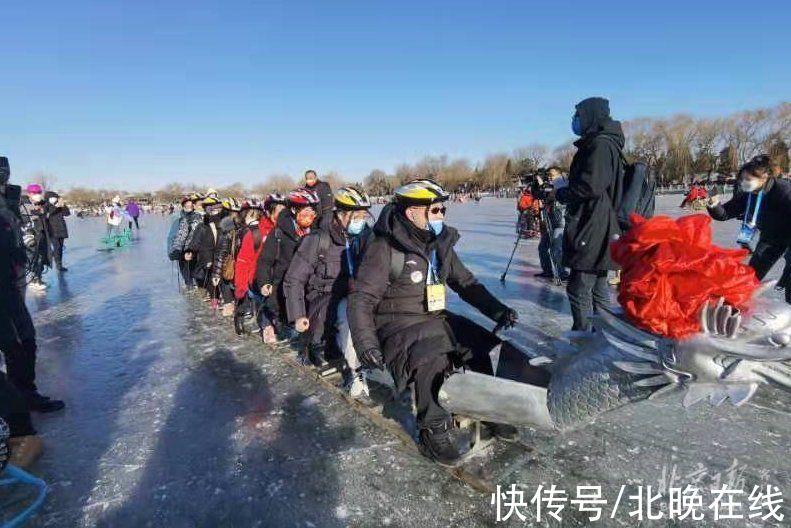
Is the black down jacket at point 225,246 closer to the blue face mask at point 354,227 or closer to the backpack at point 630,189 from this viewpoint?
the blue face mask at point 354,227

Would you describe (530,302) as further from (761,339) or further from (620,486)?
(761,339)

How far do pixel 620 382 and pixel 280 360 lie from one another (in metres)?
3.43

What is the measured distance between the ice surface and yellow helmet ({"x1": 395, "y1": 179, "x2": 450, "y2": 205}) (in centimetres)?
144

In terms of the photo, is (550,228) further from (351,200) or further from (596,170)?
(351,200)

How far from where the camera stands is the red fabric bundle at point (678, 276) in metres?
1.46

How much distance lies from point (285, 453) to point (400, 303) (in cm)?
111

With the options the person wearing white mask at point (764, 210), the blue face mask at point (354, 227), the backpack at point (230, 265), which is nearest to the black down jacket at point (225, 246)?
the backpack at point (230, 265)

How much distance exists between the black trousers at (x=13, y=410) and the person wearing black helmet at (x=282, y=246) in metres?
2.10

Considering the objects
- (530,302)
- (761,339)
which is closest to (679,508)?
(761,339)

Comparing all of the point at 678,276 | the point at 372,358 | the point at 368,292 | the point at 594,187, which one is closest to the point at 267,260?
the point at 368,292

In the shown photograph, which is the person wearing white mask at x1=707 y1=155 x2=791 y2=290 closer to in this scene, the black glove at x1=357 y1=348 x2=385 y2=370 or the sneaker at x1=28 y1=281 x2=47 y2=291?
the black glove at x1=357 y1=348 x2=385 y2=370

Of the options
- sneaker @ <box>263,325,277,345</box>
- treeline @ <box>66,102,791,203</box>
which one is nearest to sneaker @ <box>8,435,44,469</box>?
sneaker @ <box>263,325,277,345</box>

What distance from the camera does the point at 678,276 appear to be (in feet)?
4.98

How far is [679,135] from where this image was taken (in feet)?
183
